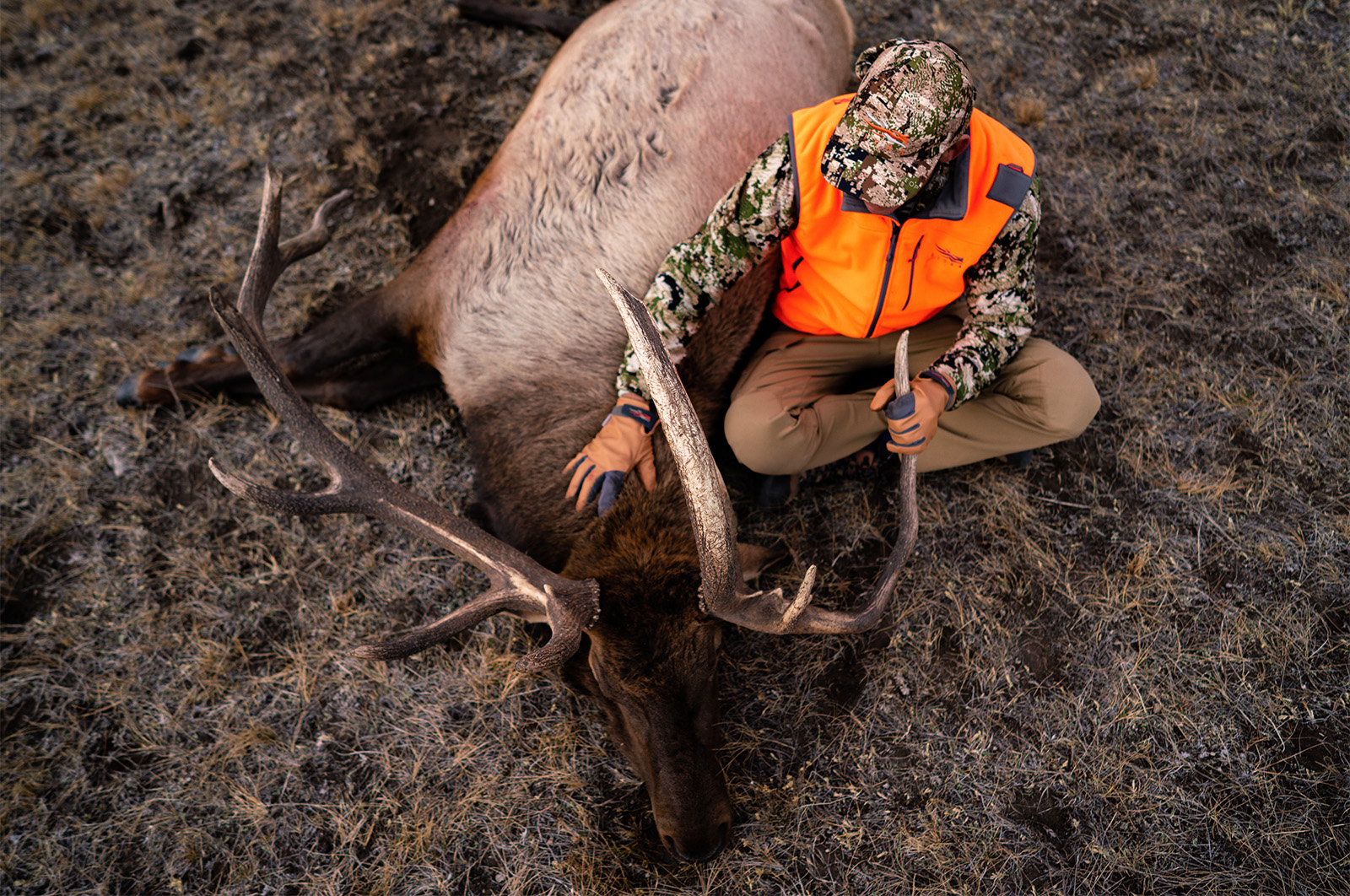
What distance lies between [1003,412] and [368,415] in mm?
3108

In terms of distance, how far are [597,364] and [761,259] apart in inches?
31.8

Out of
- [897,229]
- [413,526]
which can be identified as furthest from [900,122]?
[413,526]

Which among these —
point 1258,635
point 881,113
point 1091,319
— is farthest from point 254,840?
point 1091,319

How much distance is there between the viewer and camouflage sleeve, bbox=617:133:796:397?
246cm

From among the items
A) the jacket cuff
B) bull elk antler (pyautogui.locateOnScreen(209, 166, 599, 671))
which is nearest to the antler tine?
bull elk antler (pyautogui.locateOnScreen(209, 166, 599, 671))

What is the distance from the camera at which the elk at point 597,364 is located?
2.34m

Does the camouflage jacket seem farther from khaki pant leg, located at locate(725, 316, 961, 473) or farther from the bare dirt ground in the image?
the bare dirt ground

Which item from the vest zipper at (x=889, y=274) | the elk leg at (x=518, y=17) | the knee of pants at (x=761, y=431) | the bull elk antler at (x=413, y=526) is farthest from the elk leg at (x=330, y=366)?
the elk leg at (x=518, y=17)

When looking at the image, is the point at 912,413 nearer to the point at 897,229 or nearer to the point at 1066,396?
the point at 897,229

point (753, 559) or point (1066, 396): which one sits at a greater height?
point (1066, 396)

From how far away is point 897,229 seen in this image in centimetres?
238

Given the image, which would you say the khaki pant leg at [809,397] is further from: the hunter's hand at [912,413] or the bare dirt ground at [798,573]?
the bare dirt ground at [798,573]

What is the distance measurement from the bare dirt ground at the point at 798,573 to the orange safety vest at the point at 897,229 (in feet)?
3.76

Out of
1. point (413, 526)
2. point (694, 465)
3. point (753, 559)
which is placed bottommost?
point (753, 559)
